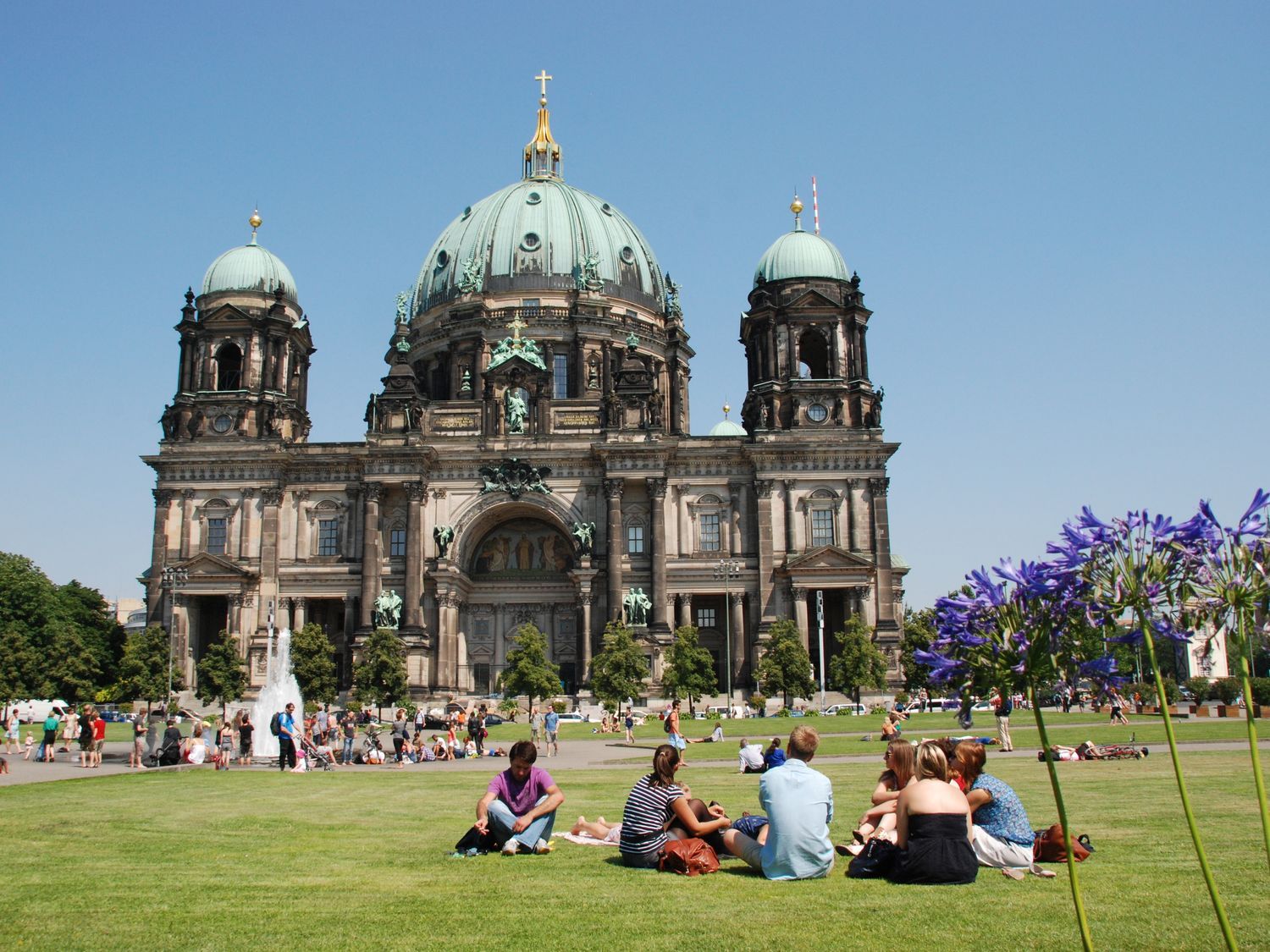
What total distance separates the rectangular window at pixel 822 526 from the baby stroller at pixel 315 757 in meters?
43.4

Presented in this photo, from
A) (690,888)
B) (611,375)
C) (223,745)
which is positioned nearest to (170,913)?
(690,888)

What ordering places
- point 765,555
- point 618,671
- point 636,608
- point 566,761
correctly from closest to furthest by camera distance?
point 566,761, point 618,671, point 636,608, point 765,555

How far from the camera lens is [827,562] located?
71562mm

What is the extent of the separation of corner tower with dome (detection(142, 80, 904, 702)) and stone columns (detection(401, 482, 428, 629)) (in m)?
0.12

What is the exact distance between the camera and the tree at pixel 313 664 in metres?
67.1

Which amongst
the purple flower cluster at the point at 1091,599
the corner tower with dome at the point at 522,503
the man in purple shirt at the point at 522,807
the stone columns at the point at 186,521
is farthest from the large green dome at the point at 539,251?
the purple flower cluster at the point at 1091,599

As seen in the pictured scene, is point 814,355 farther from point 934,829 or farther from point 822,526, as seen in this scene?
point 934,829

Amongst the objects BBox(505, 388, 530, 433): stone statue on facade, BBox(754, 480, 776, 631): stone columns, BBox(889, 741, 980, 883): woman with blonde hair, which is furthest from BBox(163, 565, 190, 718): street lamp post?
BBox(889, 741, 980, 883): woman with blonde hair

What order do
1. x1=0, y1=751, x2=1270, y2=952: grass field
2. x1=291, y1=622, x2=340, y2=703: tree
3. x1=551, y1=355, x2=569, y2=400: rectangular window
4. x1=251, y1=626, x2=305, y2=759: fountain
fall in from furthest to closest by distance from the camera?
x1=551, y1=355, x2=569, y2=400: rectangular window, x1=291, y1=622, x2=340, y2=703: tree, x1=251, y1=626, x2=305, y2=759: fountain, x1=0, y1=751, x2=1270, y2=952: grass field

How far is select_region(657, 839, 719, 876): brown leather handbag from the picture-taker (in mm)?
12570

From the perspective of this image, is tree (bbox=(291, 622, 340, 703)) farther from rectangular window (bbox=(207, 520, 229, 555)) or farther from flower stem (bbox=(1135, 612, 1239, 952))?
flower stem (bbox=(1135, 612, 1239, 952))

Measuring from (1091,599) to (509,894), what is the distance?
20.5 ft

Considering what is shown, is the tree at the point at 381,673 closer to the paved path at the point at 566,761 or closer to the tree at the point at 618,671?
the tree at the point at 618,671

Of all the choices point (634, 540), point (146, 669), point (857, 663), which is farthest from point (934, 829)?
point (146, 669)
